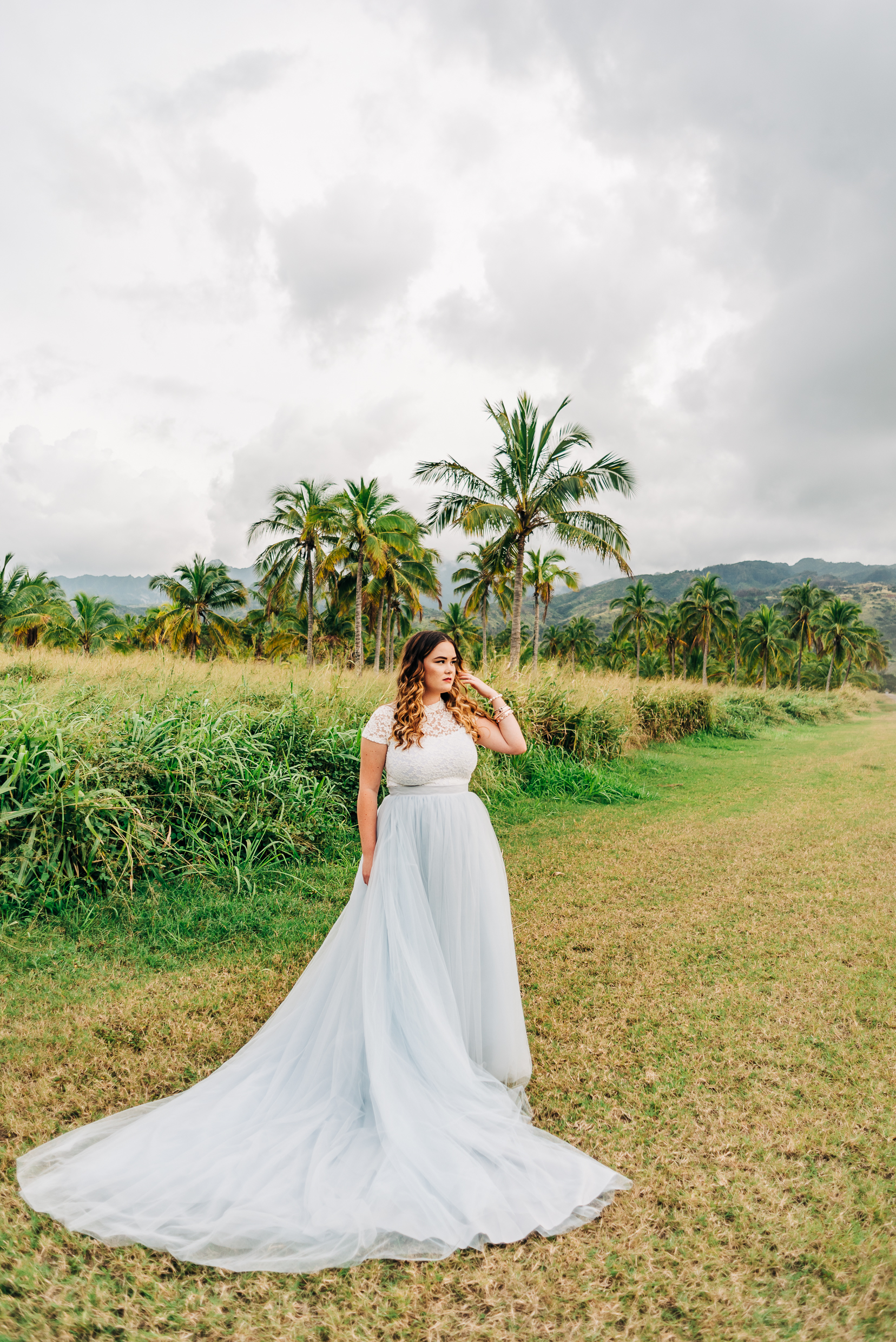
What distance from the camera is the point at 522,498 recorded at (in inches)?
730

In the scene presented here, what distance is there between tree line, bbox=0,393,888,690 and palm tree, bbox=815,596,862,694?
107 millimetres

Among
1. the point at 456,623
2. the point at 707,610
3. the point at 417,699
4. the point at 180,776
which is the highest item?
the point at 707,610

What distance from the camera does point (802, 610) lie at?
175ft

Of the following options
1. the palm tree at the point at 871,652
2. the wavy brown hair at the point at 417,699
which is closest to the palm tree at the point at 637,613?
the palm tree at the point at 871,652

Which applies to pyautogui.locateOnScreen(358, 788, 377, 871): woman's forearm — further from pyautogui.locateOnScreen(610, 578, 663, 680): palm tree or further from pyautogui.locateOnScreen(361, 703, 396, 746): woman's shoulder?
pyautogui.locateOnScreen(610, 578, 663, 680): palm tree

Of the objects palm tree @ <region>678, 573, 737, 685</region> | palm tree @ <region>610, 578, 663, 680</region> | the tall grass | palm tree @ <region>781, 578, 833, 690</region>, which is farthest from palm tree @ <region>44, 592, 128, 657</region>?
palm tree @ <region>781, 578, 833, 690</region>

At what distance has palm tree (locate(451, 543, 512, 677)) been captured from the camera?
67.2 ft

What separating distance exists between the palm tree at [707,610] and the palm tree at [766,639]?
403 cm

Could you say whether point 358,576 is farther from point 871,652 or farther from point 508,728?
point 871,652

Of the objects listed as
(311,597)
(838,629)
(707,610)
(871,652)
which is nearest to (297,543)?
(311,597)

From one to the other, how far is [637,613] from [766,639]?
955 centimetres

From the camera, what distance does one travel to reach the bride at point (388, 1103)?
7.37 feet

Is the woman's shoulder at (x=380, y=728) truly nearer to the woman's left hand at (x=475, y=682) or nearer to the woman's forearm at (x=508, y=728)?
the woman's left hand at (x=475, y=682)

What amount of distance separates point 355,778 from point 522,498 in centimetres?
1298
